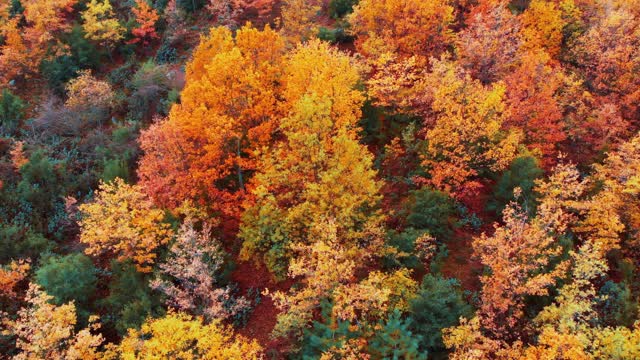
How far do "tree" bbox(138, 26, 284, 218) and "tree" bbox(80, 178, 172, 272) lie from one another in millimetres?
1797

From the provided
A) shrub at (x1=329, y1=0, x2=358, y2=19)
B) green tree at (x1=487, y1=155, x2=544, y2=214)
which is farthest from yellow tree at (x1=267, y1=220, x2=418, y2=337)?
shrub at (x1=329, y1=0, x2=358, y2=19)

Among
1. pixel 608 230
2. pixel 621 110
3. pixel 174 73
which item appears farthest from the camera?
pixel 174 73

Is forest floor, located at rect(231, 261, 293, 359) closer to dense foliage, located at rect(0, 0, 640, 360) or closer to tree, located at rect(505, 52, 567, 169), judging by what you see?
dense foliage, located at rect(0, 0, 640, 360)

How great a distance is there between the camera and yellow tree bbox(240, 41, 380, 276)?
2689 cm

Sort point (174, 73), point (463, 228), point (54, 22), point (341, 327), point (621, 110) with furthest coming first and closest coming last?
point (54, 22) < point (174, 73) < point (621, 110) < point (463, 228) < point (341, 327)

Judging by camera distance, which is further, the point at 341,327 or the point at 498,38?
the point at 498,38

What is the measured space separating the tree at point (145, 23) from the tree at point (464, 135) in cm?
4665

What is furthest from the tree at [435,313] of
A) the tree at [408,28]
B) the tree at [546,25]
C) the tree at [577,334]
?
the tree at [546,25]

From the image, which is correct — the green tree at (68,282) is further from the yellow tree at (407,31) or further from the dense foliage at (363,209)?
the yellow tree at (407,31)

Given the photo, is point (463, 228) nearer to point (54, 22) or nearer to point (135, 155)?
point (135, 155)

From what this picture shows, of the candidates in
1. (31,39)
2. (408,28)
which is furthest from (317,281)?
(31,39)

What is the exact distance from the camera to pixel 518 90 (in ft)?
114

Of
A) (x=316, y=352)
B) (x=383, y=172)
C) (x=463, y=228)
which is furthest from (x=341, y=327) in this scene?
(x=383, y=172)

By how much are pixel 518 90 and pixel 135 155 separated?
33.8 m
